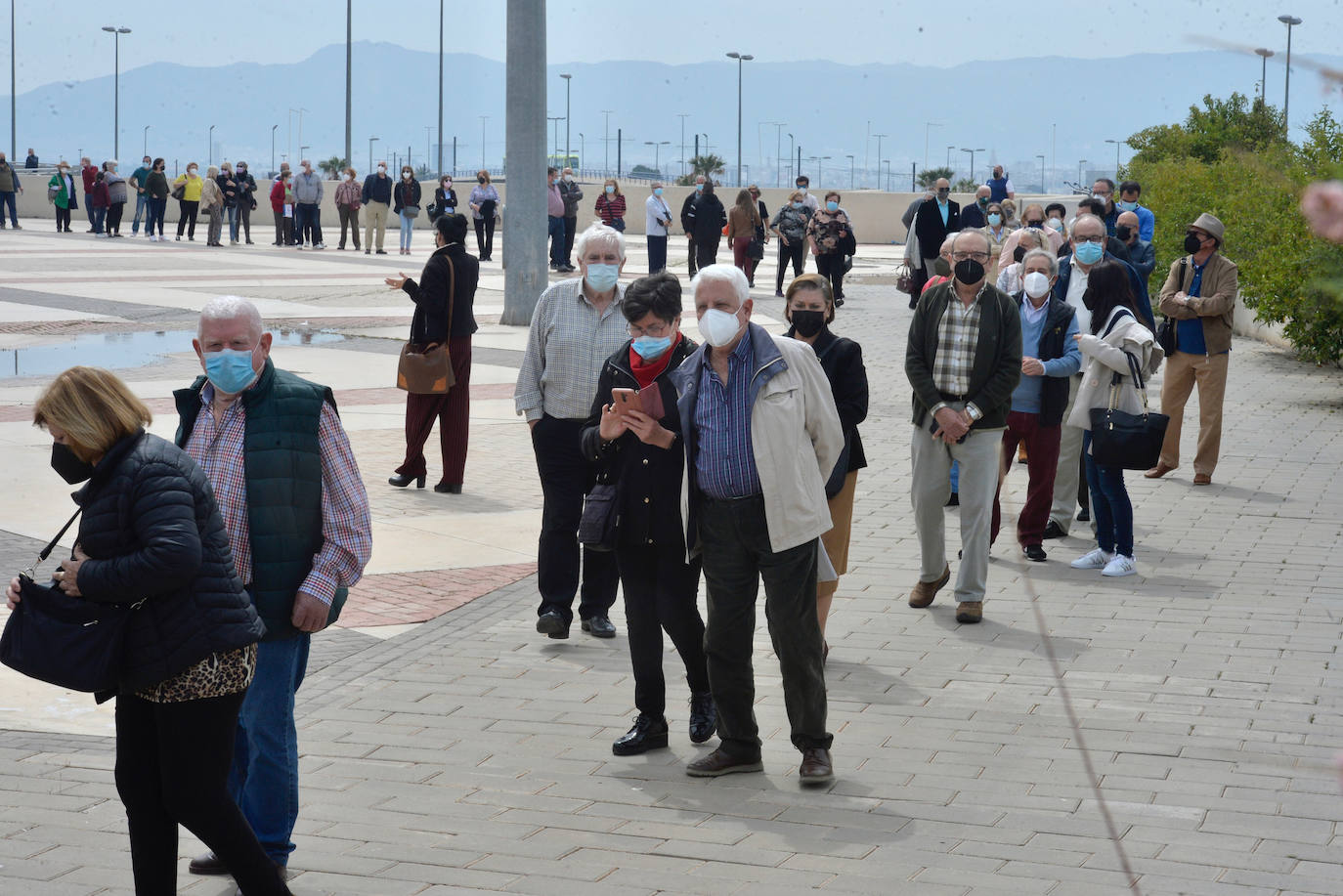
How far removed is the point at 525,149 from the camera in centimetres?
1998

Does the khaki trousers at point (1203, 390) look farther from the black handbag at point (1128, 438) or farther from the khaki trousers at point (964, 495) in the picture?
the khaki trousers at point (964, 495)

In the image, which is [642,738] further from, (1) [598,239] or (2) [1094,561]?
(2) [1094,561]

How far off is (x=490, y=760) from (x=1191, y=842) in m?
2.41

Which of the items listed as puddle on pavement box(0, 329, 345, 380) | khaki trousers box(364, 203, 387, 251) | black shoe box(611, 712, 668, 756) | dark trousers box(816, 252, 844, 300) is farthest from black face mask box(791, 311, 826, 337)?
khaki trousers box(364, 203, 387, 251)

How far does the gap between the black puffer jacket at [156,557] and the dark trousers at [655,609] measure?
2.04 m

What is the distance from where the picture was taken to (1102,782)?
5340mm

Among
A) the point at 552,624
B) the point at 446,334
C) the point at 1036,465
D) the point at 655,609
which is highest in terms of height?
the point at 446,334

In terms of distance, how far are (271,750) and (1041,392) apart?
554 centimetres

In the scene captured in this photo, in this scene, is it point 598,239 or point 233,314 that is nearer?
point 233,314

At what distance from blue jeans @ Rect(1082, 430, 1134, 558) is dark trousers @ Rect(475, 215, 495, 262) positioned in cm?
2375

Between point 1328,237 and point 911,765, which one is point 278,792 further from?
point 1328,237

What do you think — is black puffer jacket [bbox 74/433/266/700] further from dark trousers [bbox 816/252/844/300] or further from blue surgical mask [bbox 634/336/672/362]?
dark trousers [bbox 816/252/844/300]

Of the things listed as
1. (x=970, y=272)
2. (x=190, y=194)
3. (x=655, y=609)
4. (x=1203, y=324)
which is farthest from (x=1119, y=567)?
(x=190, y=194)


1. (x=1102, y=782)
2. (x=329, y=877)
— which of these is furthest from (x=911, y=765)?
(x=329, y=877)
